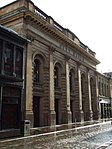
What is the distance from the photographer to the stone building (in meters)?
19.9

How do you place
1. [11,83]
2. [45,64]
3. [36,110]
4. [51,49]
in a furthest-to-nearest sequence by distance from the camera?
[51,49]
[45,64]
[36,110]
[11,83]

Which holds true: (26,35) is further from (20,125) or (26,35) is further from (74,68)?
(74,68)

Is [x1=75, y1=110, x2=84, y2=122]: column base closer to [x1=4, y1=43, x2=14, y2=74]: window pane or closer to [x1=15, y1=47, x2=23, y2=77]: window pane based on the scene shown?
[x1=15, y1=47, x2=23, y2=77]: window pane

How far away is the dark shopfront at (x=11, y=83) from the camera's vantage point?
591 inches

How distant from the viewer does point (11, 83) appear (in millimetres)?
15656

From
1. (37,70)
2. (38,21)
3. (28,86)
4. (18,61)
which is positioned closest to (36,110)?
(28,86)

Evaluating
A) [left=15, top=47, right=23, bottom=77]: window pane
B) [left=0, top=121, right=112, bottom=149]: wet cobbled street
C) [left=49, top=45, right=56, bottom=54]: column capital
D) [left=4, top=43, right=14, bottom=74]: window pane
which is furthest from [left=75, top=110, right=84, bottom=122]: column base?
[left=4, top=43, right=14, bottom=74]: window pane

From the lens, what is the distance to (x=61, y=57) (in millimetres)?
26719

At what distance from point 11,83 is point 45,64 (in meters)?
7.97

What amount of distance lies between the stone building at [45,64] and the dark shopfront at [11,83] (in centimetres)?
156

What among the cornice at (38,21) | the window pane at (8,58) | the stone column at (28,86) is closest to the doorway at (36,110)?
the stone column at (28,86)

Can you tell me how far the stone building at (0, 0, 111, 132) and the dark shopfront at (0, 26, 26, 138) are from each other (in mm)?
1558

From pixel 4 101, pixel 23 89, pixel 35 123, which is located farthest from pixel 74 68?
pixel 4 101

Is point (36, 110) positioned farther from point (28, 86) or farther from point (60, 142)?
point (60, 142)
